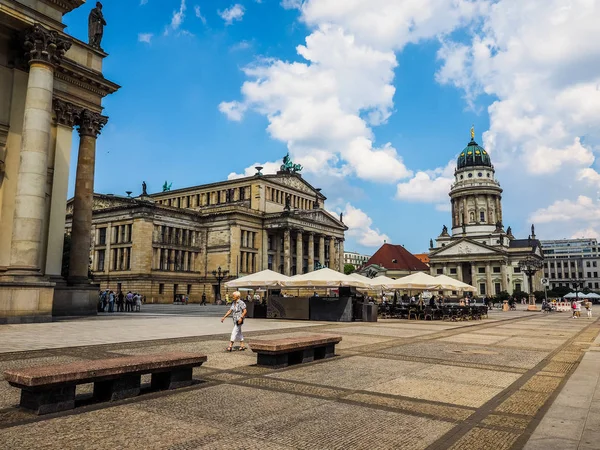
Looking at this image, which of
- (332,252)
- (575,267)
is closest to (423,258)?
(575,267)

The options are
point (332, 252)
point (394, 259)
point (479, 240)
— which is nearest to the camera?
point (332, 252)

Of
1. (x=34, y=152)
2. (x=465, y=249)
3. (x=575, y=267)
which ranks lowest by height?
(x=34, y=152)

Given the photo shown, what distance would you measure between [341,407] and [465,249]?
10991cm

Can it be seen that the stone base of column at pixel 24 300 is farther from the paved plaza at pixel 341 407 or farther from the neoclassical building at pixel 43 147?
the paved plaza at pixel 341 407

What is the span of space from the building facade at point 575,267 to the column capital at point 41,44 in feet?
538

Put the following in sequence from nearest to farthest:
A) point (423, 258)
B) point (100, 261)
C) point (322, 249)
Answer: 1. point (100, 261)
2. point (322, 249)
3. point (423, 258)

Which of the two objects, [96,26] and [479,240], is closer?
[96,26]

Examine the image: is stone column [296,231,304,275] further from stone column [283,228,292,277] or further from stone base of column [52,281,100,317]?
stone base of column [52,281,100,317]

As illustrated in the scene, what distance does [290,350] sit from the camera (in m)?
9.87

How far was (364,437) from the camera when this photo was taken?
5.25 m

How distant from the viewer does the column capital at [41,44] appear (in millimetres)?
20469

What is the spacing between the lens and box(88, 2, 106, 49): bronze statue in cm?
2731

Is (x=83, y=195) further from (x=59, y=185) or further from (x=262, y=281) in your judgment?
(x=262, y=281)

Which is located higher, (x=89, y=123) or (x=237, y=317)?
(x=89, y=123)
